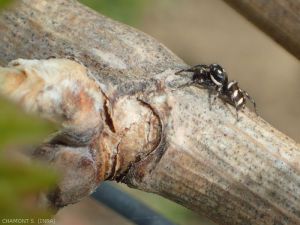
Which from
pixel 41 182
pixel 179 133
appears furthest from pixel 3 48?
pixel 41 182

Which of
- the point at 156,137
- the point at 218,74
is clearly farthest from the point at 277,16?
the point at 156,137

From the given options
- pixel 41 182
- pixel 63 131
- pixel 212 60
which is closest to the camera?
pixel 41 182

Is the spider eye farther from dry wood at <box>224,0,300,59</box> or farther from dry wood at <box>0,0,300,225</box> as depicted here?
dry wood at <box>0,0,300,225</box>

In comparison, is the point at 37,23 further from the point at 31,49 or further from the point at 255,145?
the point at 255,145

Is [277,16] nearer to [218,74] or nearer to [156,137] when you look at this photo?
[218,74]

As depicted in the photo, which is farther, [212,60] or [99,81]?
[212,60]

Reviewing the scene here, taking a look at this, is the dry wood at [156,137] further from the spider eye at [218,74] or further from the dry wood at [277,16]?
the spider eye at [218,74]

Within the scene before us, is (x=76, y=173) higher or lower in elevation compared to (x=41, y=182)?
lower

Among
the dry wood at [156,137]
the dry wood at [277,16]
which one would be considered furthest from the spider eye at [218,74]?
the dry wood at [156,137]
